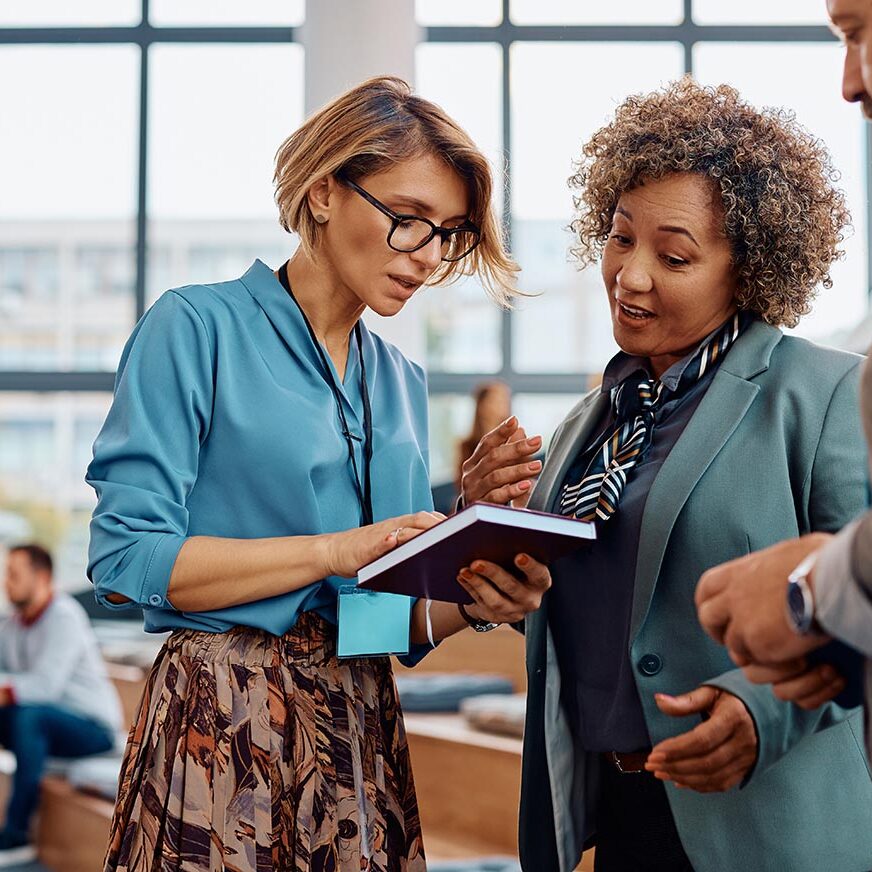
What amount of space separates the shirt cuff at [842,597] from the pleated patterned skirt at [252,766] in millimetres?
825

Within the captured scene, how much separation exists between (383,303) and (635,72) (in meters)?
5.61

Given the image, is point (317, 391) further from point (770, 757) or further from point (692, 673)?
point (770, 757)

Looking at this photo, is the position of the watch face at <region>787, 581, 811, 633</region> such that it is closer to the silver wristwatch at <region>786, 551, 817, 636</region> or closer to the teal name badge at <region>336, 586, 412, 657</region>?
the silver wristwatch at <region>786, 551, 817, 636</region>

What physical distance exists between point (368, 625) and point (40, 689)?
13.7ft

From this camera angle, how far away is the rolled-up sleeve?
158cm

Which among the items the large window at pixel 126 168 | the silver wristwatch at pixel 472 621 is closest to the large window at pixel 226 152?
the large window at pixel 126 168

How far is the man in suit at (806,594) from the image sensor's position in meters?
0.99

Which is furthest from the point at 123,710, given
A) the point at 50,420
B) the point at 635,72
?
the point at 635,72

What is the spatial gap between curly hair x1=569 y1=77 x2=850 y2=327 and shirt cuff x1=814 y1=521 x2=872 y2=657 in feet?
2.51

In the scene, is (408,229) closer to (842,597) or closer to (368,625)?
(368,625)

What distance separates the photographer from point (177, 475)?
1.62m

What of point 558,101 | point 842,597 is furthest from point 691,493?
point 558,101

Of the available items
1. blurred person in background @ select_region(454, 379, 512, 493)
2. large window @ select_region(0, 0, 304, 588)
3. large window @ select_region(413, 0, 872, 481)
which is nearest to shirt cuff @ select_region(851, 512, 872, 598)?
blurred person in background @ select_region(454, 379, 512, 493)

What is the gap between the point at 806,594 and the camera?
104cm
